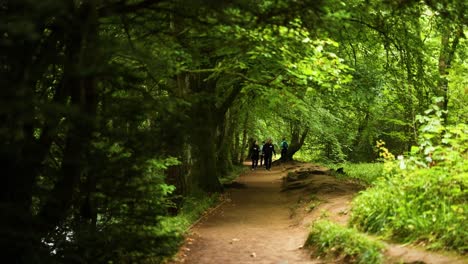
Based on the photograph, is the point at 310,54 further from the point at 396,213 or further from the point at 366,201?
the point at 396,213

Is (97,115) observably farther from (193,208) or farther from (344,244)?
(193,208)

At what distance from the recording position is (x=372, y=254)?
22.6 feet

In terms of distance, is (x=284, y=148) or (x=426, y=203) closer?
(x=426, y=203)

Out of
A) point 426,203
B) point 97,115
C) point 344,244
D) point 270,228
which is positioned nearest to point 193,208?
point 270,228

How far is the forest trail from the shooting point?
8741mm

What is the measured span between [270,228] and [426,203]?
5.37 meters

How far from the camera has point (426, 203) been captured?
7.46 metres

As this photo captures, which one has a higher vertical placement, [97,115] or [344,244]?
[97,115]

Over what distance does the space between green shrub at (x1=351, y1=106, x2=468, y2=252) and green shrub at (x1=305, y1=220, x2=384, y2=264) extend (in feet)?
1.40

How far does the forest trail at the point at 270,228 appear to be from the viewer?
28.7 feet

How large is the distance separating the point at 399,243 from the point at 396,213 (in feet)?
2.78

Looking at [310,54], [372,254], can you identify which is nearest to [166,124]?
[372,254]

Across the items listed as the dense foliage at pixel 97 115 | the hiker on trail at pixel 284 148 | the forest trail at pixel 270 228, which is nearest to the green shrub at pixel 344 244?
the forest trail at pixel 270 228

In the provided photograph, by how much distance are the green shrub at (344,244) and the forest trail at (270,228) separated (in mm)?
207
